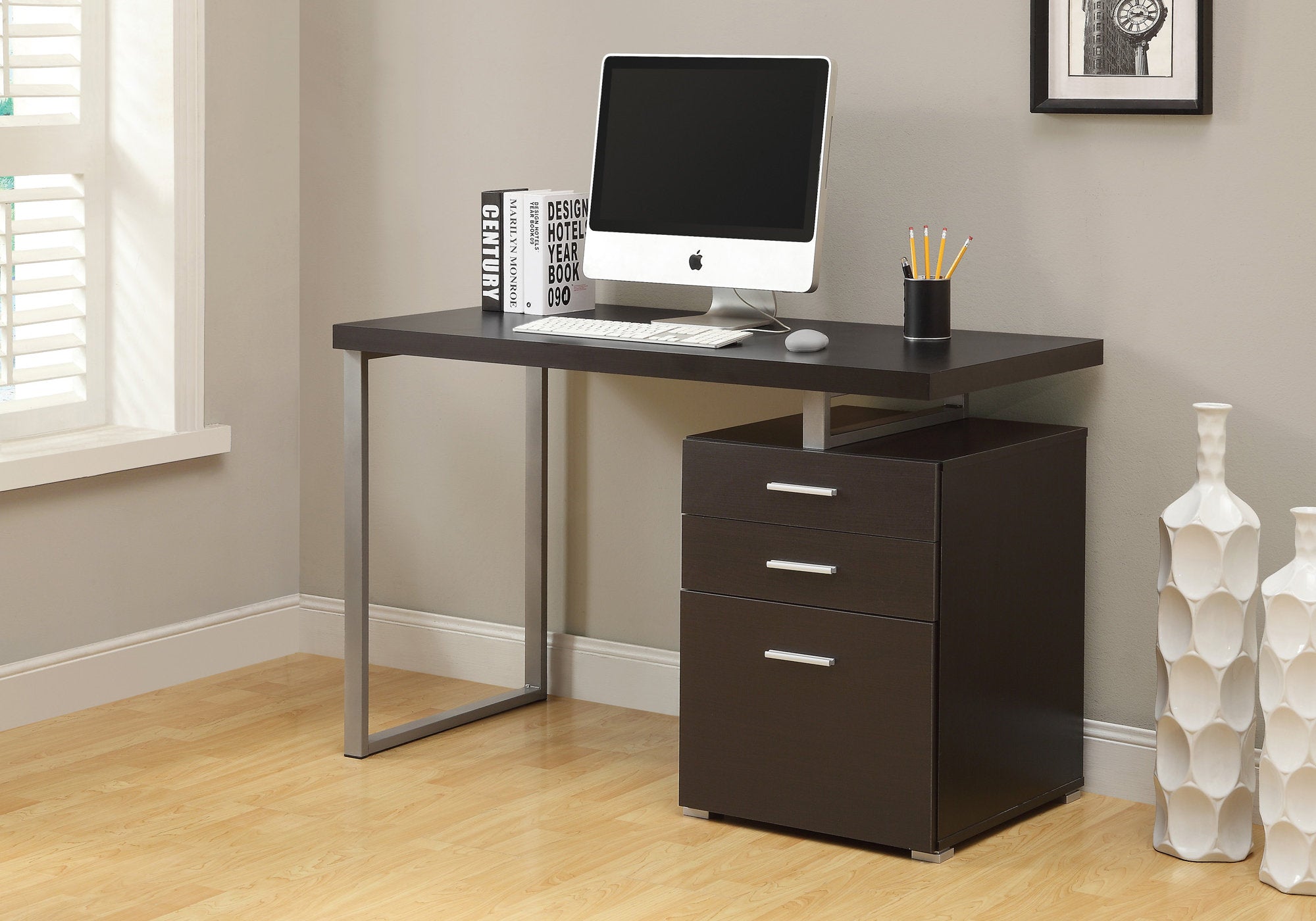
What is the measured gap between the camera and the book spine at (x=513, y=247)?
312 centimetres

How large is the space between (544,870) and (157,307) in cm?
159

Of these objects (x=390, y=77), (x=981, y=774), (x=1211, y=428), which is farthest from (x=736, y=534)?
(x=390, y=77)

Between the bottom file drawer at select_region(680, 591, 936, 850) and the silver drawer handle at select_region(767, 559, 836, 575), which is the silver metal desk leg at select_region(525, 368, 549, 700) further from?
the silver drawer handle at select_region(767, 559, 836, 575)

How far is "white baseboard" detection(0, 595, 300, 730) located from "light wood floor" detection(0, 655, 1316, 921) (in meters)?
0.08

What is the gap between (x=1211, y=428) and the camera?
2562 mm

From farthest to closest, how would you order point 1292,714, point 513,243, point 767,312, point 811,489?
point 513,243 < point 767,312 < point 811,489 < point 1292,714

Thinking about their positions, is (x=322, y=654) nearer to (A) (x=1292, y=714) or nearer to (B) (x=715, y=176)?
(B) (x=715, y=176)

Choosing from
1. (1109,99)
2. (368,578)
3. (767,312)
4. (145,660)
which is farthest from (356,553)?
(1109,99)

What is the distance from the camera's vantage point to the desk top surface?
2.47 meters

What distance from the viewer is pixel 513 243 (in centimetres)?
313

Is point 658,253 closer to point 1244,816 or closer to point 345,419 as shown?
point 345,419

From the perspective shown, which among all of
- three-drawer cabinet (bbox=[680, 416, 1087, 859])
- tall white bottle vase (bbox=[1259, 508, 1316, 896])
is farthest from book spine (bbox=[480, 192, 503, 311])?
tall white bottle vase (bbox=[1259, 508, 1316, 896])

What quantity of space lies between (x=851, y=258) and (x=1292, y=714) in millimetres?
1122

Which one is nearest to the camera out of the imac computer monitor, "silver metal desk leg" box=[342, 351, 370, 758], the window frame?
the imac computer monitor
